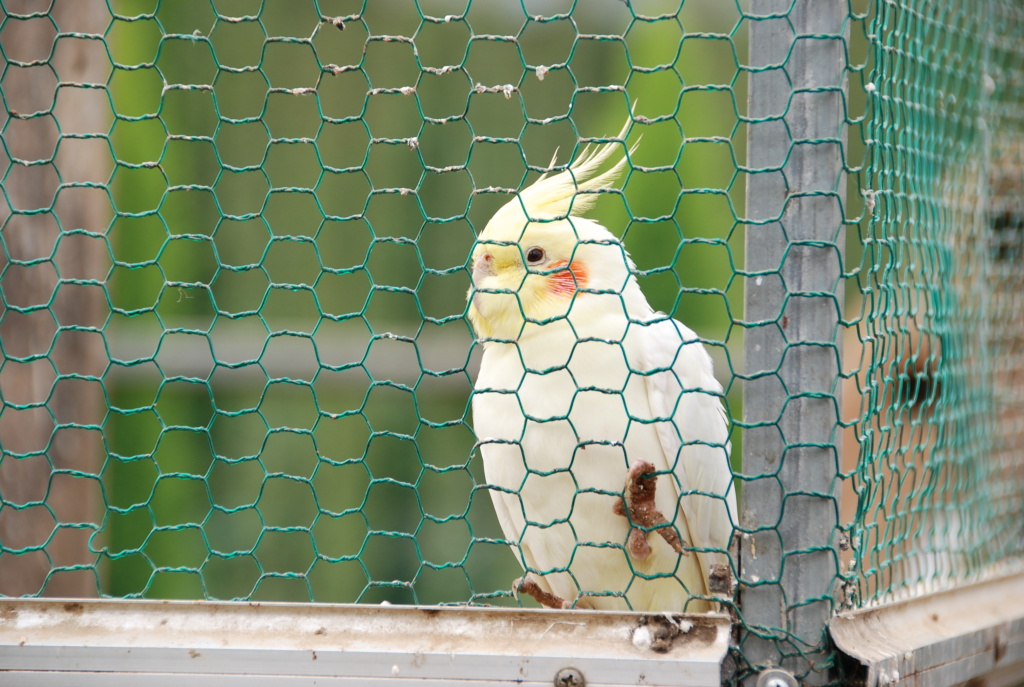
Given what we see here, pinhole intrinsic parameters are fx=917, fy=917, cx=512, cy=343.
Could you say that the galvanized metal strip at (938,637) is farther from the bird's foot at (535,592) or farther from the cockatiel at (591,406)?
the bird's foot at (535,592)

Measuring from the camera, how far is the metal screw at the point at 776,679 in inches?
50.8

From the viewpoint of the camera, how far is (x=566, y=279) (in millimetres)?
1920

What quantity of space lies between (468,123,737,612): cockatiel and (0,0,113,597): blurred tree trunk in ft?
3.84

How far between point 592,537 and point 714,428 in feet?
1.07

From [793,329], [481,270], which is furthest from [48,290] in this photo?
[793,329]

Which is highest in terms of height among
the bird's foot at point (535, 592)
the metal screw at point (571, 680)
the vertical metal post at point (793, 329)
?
the vertical metal post at point (793, 329)

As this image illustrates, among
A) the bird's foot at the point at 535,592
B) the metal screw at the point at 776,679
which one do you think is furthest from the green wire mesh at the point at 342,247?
the metal screw at the point at 776,679

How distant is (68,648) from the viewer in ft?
→ 4.40

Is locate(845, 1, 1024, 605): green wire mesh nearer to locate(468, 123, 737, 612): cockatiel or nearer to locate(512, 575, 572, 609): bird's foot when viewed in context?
locate(468, 123, 737, 612): cockatiel

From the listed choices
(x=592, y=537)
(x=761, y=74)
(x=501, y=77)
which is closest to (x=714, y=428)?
(x=592, y=537)

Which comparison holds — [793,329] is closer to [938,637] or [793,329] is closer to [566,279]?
[938,637]

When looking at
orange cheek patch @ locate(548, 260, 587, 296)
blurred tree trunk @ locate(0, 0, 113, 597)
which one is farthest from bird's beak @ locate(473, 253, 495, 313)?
blurred tree trunk @ locate(0, 0, 113, 597)

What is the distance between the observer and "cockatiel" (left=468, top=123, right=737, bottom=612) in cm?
174

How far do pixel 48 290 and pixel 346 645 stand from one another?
177cm
